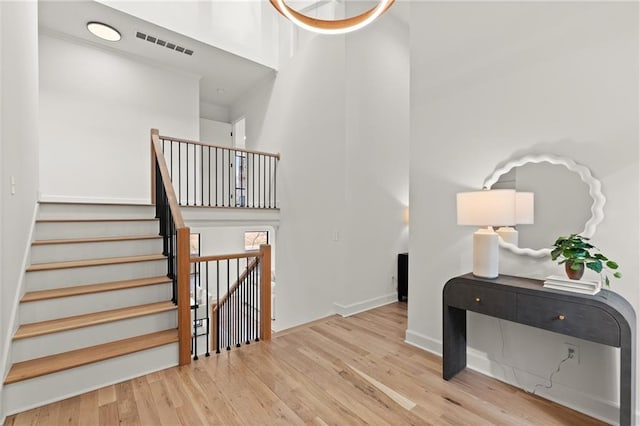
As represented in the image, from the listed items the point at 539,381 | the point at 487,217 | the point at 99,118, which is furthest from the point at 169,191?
the point at 539,381

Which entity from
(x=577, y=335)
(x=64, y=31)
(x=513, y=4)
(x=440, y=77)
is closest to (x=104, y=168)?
(x=64, y=31)

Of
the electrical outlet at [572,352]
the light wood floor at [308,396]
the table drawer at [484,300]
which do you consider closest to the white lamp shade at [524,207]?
the table drawer at [484,300]

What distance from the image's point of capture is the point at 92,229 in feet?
10.9

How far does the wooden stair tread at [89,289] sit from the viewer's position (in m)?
2.42

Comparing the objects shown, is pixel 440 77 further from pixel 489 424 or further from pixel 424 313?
pixel 489 424

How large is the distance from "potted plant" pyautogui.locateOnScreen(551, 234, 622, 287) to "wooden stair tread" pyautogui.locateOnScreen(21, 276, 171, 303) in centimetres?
318

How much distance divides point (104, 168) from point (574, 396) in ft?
20.3

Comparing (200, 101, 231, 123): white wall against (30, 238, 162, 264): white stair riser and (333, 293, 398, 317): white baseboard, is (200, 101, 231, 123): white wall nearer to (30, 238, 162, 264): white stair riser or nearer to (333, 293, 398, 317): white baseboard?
(30, 238, 162, 264): white stair riser

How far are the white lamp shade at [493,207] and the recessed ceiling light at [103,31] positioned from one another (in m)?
5.18

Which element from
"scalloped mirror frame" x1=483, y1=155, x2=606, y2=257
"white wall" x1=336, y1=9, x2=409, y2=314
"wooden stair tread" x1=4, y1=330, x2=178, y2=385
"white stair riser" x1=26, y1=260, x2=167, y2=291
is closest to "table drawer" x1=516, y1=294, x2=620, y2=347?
"scalloped mirror frame" x1=483, y1=155, x2=606, y2=257

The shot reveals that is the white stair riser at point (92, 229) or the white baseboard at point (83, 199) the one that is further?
the white baseboard at point (83, 199)

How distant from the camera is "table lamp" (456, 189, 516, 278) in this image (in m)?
2.00

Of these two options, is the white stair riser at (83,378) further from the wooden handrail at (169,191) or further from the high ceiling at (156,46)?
the high ceiling at (156,46)

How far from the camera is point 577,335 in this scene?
1691 mm
